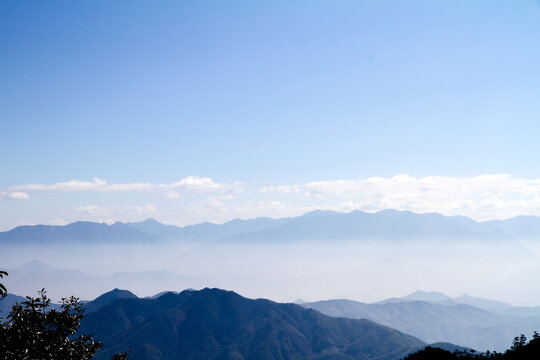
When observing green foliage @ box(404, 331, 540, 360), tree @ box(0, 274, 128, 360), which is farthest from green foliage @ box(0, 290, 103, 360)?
green foliage @ box(404, 331, 540, 360)

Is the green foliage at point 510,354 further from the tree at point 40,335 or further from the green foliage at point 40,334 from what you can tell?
the green foliage at point 40,334

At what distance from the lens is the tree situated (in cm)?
3028

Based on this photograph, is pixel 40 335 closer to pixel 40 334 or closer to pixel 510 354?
pixel 40 334

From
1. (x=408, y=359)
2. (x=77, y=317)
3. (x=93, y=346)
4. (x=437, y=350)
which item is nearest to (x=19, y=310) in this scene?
(x=77, y=317)

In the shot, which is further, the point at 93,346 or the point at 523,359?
the point at 523,359

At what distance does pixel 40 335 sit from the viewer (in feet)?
106

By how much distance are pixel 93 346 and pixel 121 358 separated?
2.99 m

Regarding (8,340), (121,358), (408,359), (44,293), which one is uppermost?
(44,293)

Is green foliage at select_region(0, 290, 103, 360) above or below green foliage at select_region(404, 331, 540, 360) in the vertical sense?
above

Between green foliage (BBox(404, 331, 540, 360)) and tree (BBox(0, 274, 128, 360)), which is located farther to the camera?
green foliage (BBox(404, 331, 540, 360))

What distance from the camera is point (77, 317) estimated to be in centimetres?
3522

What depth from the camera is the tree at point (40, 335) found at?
30281 millimetres

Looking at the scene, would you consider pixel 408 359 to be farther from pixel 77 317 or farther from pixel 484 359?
pixel 77 317

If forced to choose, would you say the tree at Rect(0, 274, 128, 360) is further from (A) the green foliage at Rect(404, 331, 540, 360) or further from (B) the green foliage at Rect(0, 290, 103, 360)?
(A) the green foliage at Rect(404, 331, 540, 360)
